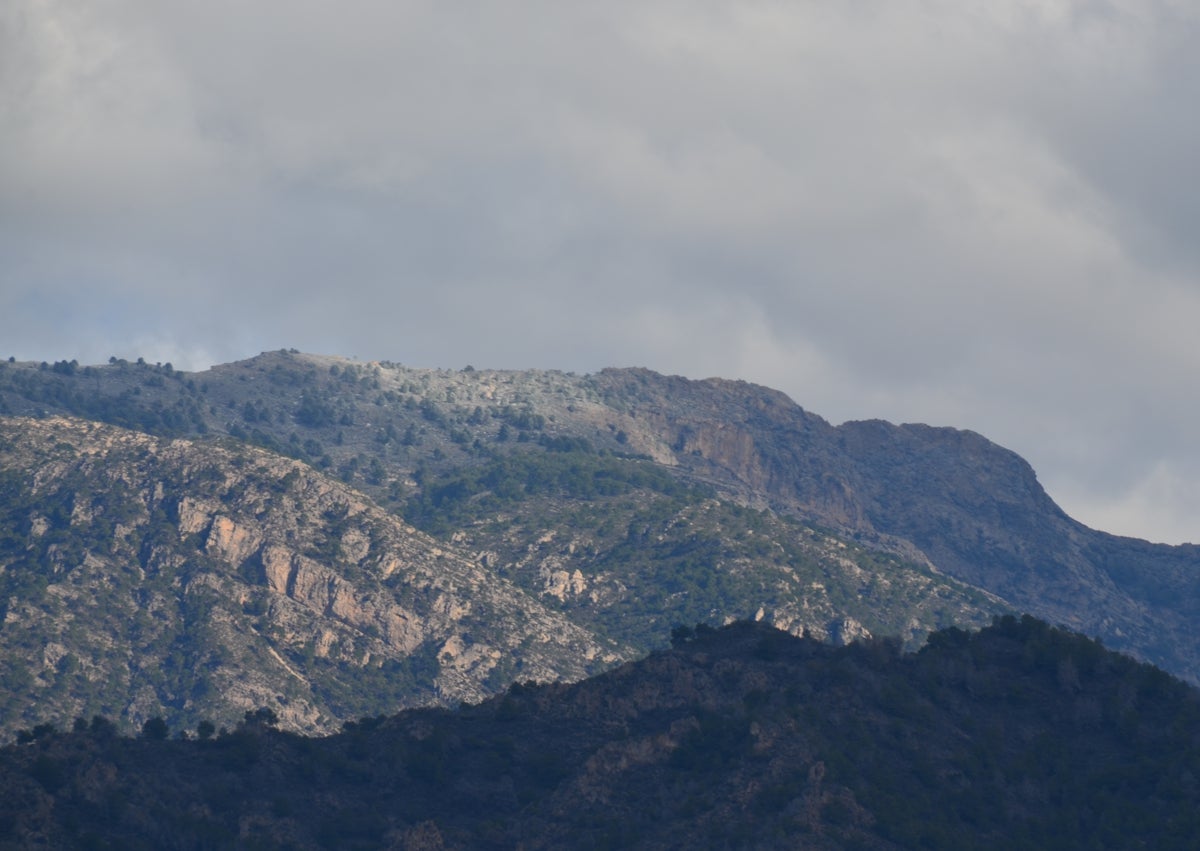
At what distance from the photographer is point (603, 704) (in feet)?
514

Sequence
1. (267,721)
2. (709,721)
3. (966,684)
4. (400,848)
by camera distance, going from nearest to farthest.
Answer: (400,848)
(709,721)
(966,684)
(267,721)

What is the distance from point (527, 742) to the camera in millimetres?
153625

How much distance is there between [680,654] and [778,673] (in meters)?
8.09

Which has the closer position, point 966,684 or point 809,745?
point 809,745

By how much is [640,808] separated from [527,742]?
52.8ft

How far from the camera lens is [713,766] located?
145 metres

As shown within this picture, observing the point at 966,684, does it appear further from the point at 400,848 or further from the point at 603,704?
the point at 400,848

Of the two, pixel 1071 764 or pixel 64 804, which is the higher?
pixel 1071 764

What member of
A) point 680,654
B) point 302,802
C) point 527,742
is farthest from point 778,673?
point 302,802

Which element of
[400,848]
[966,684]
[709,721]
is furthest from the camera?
[966,684]

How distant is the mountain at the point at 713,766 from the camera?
13388 cm

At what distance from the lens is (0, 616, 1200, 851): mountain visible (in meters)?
134

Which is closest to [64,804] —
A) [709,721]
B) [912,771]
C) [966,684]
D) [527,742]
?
[527,742]

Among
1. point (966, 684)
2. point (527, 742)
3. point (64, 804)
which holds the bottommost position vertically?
point (64, 804)
